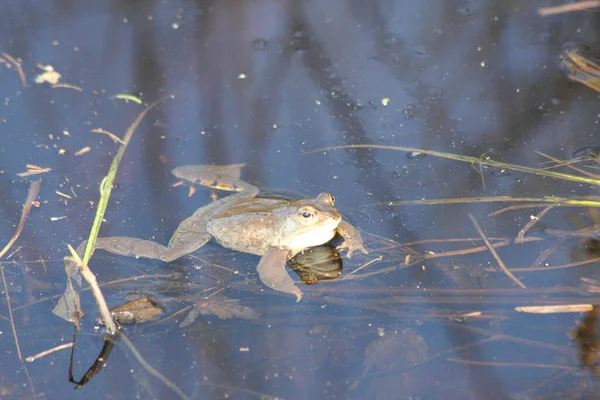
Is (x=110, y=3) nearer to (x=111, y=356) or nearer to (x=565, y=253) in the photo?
(x=111, y=356)

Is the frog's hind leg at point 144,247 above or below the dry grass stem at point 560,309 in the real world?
above

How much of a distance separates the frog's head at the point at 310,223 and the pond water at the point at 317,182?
27 centimetres

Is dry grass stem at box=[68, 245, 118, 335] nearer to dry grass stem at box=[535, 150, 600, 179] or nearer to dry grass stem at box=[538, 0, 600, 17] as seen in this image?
dry grass stem at box=[535, 150, 600, 179]

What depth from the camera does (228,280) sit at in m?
4.18

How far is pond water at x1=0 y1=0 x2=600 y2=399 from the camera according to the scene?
143 inches

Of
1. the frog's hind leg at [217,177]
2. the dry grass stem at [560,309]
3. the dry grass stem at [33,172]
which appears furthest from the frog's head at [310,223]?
the dry grass stem at [33,172]

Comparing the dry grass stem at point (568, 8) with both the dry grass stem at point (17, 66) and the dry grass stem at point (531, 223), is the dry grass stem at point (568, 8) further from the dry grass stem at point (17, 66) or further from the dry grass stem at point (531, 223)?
the dry grass stem at point (17, 66)

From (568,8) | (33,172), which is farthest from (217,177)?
(568,8)

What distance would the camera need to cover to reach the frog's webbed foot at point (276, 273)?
4.03 meters

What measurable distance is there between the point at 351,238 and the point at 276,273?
574 mm

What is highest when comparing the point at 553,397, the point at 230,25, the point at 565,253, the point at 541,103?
the point at 230,25

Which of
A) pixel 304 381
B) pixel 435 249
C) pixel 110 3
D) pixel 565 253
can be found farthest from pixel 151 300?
pixel 110 3

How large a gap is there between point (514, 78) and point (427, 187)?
5.25 feet

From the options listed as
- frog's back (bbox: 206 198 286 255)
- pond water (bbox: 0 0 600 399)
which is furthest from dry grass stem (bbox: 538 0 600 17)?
frog's back (bbox: 206 198 286 255)
